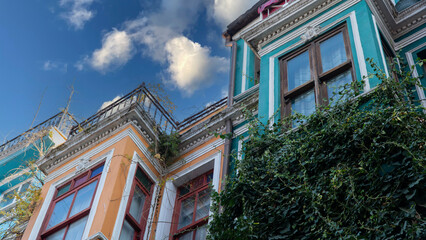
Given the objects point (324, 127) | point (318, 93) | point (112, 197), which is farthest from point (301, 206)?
point (112, 197)

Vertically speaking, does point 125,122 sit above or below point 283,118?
above

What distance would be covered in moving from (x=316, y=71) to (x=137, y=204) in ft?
12.3

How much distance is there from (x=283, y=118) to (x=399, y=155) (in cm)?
219

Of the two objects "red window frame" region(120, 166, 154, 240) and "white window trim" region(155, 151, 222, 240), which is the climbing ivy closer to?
→ "white window trim" region(155, 151, 222, 240)

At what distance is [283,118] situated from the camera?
7750 millimetres

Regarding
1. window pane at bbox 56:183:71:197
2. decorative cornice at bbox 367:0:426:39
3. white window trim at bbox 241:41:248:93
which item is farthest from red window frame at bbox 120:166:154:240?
decorative cornice at bbox 367:0:426:39

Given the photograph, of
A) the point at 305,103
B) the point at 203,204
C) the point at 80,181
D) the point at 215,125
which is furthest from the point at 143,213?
the point at 305,103

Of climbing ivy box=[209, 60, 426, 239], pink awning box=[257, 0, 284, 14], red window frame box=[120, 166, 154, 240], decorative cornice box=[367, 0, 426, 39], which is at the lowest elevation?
climbing ivy box=[209, 60, 426, 239]

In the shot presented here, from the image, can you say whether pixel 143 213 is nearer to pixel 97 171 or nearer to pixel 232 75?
pixel 97 171

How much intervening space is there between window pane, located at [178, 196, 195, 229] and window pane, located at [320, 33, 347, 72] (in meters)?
3.28

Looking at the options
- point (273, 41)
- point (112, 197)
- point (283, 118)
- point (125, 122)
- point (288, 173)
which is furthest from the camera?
point (125, 122)

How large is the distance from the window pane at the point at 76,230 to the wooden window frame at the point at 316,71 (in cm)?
362

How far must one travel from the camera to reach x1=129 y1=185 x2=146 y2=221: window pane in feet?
30.7

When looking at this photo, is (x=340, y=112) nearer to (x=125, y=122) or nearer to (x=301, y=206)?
(x=301, y=206)
